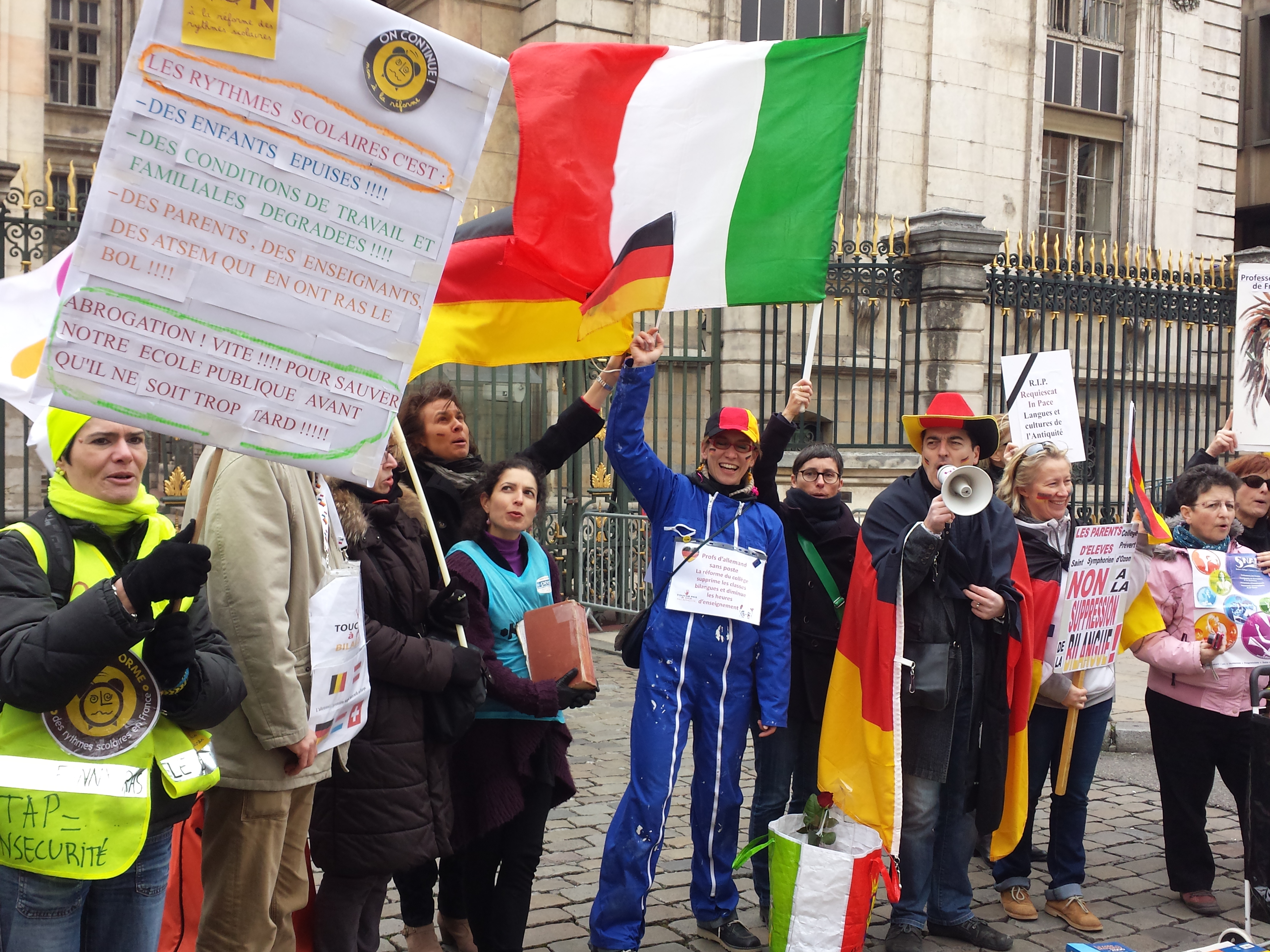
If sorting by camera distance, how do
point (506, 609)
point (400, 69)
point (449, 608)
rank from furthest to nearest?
point (506, 609) → point (449, 608) → point (400, 69)

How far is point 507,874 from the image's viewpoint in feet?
14.0

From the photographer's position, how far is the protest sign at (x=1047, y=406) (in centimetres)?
677

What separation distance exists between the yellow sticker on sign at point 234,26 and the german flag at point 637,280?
1.67 metres

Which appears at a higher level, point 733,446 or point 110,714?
point 733,446

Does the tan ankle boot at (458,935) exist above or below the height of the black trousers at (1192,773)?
below

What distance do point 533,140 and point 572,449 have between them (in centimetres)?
123

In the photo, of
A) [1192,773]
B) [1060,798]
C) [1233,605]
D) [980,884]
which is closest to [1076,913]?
[1060,798]

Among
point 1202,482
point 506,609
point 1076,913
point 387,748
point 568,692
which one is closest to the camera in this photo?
point 387,748

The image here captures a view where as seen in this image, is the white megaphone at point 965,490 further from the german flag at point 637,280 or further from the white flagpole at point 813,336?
the german flag at point 637,280

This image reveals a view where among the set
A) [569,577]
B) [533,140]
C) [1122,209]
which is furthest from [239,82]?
[1122,209]

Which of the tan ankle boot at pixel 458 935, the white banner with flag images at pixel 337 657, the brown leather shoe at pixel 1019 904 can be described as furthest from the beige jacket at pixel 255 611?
the brown leather shoe at pixel 1019 904

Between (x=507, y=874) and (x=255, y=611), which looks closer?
(x=255, y=611)

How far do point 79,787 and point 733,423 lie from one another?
9.03 feet

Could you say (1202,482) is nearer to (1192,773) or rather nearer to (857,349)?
(1192,773)
